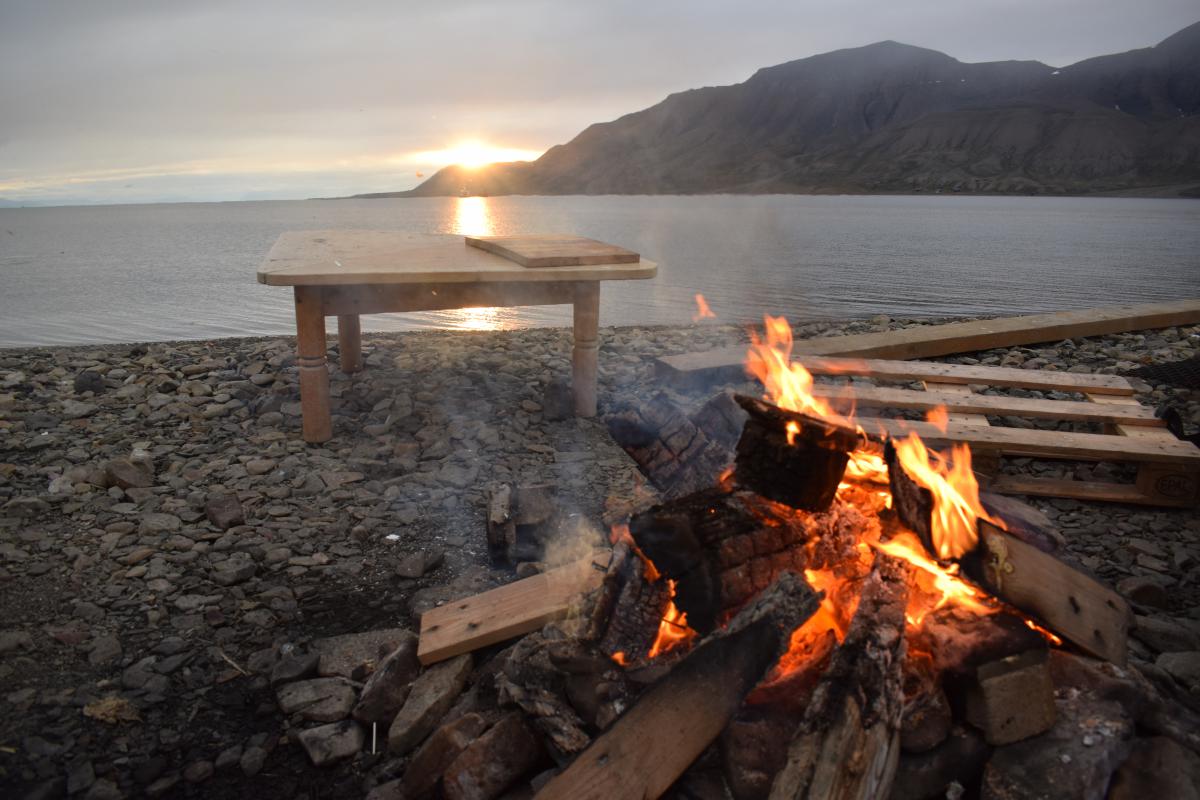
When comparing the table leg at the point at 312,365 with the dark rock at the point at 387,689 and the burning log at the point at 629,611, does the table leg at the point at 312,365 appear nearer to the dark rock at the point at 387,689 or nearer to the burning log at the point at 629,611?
the dark rock at the point at 387,689

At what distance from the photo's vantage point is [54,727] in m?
2.73

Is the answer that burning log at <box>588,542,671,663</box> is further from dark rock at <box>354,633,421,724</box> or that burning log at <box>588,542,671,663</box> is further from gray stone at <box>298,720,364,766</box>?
gray stone at <box>298,720,364,766</box>

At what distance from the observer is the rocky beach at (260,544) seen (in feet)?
8.95

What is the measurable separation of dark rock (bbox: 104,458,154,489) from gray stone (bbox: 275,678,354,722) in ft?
7.21

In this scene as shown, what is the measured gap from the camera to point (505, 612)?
304 cm

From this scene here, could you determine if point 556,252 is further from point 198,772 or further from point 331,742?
point 198,772

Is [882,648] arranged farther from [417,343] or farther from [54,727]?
[417,343]

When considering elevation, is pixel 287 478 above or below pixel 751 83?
below

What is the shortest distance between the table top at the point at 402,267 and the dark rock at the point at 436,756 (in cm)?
308

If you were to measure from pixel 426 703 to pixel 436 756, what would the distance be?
28 cm

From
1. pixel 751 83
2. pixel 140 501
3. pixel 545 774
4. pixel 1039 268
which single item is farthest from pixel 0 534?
pixel 751 83

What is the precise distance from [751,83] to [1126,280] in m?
198

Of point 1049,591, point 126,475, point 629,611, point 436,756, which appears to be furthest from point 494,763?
point 126,475

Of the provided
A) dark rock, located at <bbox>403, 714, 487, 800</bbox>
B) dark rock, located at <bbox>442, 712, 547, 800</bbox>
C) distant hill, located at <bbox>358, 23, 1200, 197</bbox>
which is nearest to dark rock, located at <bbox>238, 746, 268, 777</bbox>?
dark rock, located at <bbox>403, 714, 487, 800</bbox>
